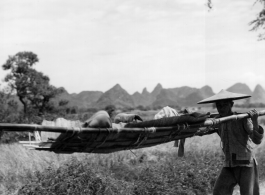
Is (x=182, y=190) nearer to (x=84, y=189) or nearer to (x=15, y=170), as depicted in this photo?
(x=84, y=189)

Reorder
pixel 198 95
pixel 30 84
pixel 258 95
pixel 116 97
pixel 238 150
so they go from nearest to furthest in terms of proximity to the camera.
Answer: pixel 238 150
pixel 30 84
pixel 116 97
pixel 198 95
pixel 258 95

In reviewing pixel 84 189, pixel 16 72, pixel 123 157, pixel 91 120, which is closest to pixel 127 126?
pixel 91 120

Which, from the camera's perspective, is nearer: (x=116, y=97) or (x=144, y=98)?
(x=116, y=97)

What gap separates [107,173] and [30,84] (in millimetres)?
9078

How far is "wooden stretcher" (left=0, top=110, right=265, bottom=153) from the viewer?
9.06ft

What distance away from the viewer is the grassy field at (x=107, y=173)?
19.3ft

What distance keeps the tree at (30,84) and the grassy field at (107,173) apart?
22.5ft

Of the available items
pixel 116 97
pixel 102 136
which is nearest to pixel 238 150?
pixel 102 136

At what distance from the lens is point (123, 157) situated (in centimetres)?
838

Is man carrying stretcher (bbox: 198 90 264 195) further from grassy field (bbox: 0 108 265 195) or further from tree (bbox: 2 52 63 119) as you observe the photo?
tree (bbox: 2 52 63 119)

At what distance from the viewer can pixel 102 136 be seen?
3.03 m

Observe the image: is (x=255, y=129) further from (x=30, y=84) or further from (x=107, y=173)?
(x=30, y=84)

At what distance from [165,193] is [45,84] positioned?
10.2 m

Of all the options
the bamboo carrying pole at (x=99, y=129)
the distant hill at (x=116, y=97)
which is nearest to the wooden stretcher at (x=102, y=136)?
the bamboo carrying pole at (x=99, y=129)
